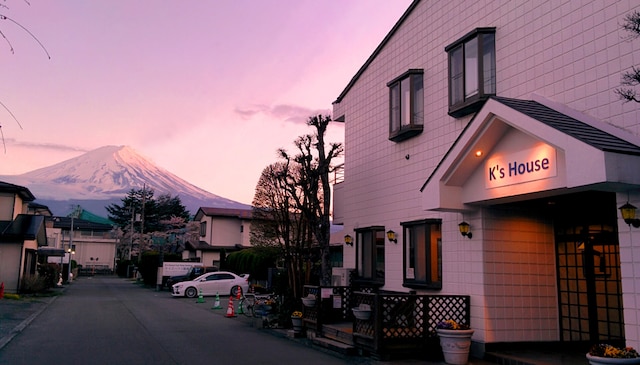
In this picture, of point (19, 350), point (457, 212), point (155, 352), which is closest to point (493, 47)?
point (457, 212)

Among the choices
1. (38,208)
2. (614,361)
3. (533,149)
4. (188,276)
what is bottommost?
(614,361)

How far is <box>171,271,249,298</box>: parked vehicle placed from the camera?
3112 cm

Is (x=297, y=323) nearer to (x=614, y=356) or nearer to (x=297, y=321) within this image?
(x=297, y=321)

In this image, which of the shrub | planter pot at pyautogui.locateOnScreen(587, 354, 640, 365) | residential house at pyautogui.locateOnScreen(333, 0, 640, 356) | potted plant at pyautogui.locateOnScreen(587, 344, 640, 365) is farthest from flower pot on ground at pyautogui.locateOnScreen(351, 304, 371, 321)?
the shrub

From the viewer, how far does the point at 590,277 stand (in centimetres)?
1073

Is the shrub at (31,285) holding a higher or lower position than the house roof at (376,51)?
lower

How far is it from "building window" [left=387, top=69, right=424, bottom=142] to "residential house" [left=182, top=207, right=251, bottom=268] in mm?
35763

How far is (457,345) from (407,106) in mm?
6606

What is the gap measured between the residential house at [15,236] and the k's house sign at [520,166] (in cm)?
2553

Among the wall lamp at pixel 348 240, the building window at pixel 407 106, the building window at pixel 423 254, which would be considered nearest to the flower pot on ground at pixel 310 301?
the building window at pixel 423 254

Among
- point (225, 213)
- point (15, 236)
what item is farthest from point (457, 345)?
point (225, 213)

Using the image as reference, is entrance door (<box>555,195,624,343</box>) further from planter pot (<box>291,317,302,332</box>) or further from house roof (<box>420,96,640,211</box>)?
planter pot (<box>291,317,302,332</box>)

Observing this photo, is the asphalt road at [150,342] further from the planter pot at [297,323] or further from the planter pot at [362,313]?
the planter pot at [362,313]

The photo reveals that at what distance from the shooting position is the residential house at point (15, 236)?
28344 mm
